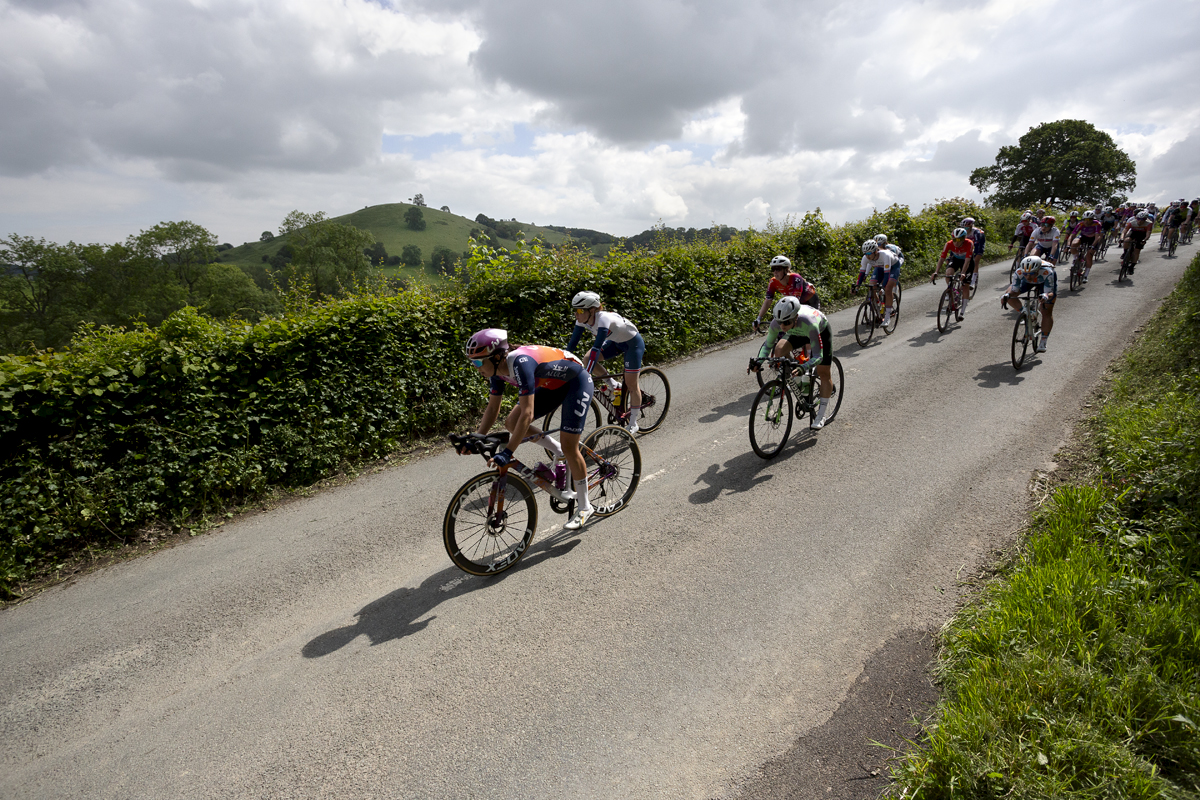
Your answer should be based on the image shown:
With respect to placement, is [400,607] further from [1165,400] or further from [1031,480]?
[1165,400]

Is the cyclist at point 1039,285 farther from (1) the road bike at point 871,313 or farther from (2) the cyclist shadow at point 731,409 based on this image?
(2) the cyclist shadow at point 731,409

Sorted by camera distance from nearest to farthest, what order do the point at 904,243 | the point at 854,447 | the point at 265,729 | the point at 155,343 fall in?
the point at 265,729 → the point at 155,343 → the point at 854,447 → the point at 904,243

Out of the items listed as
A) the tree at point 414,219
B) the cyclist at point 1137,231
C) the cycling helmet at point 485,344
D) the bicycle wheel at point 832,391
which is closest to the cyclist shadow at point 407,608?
the cycling helmet at point 485,344

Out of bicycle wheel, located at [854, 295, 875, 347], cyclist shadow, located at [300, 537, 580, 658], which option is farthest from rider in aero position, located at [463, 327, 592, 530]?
bicycle wheel, located at [854, 295, 875, 347]

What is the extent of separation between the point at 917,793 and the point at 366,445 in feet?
25.0

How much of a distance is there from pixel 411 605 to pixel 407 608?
44mm

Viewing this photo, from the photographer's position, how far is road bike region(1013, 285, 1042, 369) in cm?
990

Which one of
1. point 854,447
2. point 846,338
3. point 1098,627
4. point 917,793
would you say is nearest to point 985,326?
point 846,338

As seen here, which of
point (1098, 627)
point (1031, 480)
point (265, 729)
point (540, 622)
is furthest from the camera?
point (1031, 480)

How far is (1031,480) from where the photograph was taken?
5.86 m

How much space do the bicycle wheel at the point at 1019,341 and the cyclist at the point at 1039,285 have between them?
40cm

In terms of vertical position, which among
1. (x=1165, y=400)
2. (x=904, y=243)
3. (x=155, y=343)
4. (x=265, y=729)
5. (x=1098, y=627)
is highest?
(x=904, y=243)

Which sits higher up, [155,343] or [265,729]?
[155,343]

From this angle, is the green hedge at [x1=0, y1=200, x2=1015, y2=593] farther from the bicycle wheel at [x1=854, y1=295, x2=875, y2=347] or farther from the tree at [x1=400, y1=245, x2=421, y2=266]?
the tree at [x1=400, y1=245, x2=421, y2=266]
